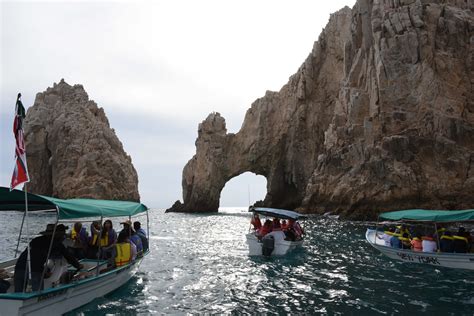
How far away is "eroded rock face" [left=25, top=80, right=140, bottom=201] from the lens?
83062 mm

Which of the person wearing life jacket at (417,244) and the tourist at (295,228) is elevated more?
the tourist at (295,228)

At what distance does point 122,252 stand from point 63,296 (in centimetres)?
342

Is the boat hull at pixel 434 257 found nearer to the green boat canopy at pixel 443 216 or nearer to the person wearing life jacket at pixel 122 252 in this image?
the green boat canopy at pixel 443 216

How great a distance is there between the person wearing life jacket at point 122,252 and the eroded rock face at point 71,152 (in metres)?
72.6

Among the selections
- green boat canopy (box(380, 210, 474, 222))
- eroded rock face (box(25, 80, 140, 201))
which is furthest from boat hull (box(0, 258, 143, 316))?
eroded rock face (box(25, 80, 140, 201))

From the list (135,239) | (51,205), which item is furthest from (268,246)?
(51,205)

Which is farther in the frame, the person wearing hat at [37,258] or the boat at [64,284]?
the person wearing hat at [37,258]

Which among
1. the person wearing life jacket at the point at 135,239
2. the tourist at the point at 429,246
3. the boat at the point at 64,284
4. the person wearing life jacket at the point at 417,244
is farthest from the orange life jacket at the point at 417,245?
the boat at the point at 64,284

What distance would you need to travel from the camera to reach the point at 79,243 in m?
14.6

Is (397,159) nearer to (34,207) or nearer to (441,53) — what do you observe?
(441,53)

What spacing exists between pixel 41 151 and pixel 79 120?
12.6m

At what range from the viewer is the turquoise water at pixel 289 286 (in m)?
10.6

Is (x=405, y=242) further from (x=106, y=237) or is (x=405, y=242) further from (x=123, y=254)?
(x=106, y=237)

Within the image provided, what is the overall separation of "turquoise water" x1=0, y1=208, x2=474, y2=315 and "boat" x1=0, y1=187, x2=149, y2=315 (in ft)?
1.44
